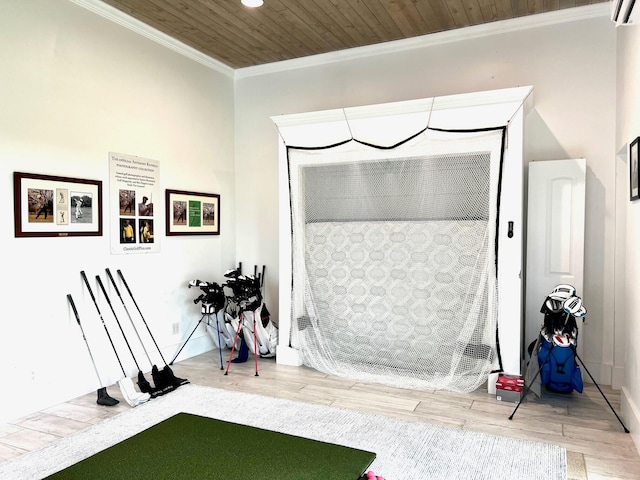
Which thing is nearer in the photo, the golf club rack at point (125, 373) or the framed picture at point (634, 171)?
the framed picture at point (634, 171)

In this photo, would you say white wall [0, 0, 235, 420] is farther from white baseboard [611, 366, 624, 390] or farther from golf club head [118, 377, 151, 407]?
white baseboard [611, 366, 624, 390]

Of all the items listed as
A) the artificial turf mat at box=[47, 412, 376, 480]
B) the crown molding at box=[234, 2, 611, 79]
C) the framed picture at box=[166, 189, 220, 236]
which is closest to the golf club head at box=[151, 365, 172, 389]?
the framed picture at box=[166, 189, 220, 236]

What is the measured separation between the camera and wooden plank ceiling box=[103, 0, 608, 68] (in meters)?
3.91

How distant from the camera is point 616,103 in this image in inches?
154

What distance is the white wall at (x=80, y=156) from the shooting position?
331 cm

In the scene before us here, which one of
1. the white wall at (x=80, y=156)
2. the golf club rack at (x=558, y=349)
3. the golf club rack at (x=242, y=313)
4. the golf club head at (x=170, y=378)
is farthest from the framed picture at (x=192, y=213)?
the golf club rack at (x=558, y=349)

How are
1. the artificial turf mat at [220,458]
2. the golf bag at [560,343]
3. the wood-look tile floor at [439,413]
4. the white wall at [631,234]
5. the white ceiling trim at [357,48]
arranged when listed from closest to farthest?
the artificial turf mat at [220,458] → the wood-look tile floor at [439,413] → the white wall at [631,234] → the golf bag at [560,343] → the white ceiling trim at [357,48]

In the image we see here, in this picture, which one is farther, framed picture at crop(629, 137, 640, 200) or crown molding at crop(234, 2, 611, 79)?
crown molding at crop(234, 2, 611, 79)

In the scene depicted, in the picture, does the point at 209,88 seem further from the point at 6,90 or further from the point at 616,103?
the point at 616,103

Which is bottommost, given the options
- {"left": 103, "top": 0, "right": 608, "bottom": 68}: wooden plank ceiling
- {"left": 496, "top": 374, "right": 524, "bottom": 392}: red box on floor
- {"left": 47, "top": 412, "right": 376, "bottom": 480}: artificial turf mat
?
{"left": 496, "top": 374, "right": 524, "bottom": 392}: red box on floor

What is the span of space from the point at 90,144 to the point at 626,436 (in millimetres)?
4392

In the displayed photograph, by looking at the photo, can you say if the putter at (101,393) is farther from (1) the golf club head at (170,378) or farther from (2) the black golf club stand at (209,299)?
(2) the black golf club stand at (209,299)

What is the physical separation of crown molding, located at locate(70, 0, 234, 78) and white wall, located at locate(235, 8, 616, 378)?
2.95ft

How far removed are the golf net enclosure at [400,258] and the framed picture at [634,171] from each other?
0.87 meters
